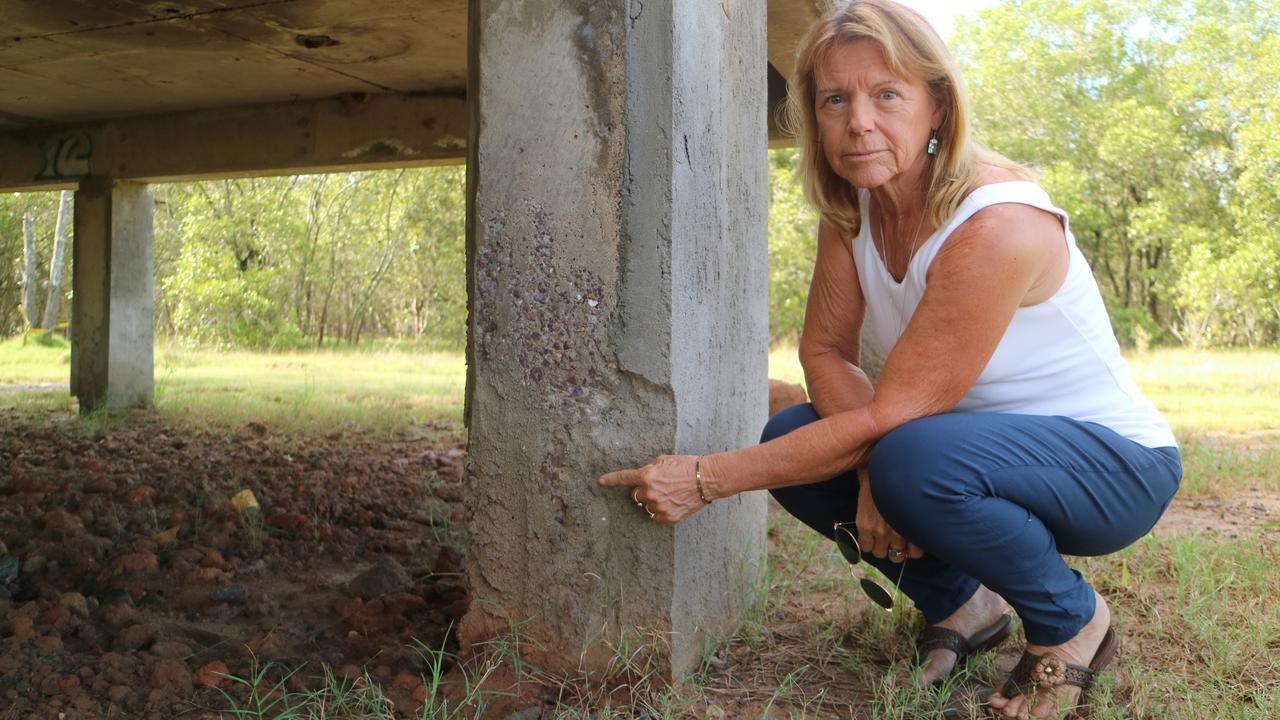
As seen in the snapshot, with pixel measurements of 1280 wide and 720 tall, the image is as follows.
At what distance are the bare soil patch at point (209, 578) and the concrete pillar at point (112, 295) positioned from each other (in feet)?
9.40

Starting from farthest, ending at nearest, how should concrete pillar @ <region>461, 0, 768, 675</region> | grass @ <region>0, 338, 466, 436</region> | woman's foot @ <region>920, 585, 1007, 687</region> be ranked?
grass @ <region>0, 338, 466, 436</region> < woman's foot @ <region>920, 585, 1007, 687</region> < concrete pillar @ <region>461, 0, 768, 675</region>

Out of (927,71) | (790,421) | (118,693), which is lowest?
(118,693)

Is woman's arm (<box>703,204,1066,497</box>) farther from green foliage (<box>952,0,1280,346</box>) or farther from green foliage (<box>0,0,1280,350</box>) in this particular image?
green foliage (<box>952,0,1280,346</box>)

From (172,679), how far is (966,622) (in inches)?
76.0

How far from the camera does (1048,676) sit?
234 centimetres

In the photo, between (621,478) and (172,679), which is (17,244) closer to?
(172,679)

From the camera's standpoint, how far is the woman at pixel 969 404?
2.23 meters

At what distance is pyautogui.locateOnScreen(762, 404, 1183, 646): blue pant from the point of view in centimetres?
222

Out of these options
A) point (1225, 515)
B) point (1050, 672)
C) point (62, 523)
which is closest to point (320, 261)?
point (62, 523)

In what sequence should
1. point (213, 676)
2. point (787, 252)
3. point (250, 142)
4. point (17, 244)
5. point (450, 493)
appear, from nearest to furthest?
1. point (213, 676)
2. point (450, 493)
3. point (250, 142)
4. point (787, 252)
5. point (17, 244)

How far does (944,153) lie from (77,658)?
96.3 inches

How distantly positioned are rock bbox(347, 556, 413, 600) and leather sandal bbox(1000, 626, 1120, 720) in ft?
5.69

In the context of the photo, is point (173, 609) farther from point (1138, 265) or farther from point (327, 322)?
point (1138, 265)

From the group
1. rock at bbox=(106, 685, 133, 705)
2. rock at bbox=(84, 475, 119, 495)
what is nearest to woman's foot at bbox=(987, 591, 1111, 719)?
rock at bbox=(106, 685, 133, 705)
